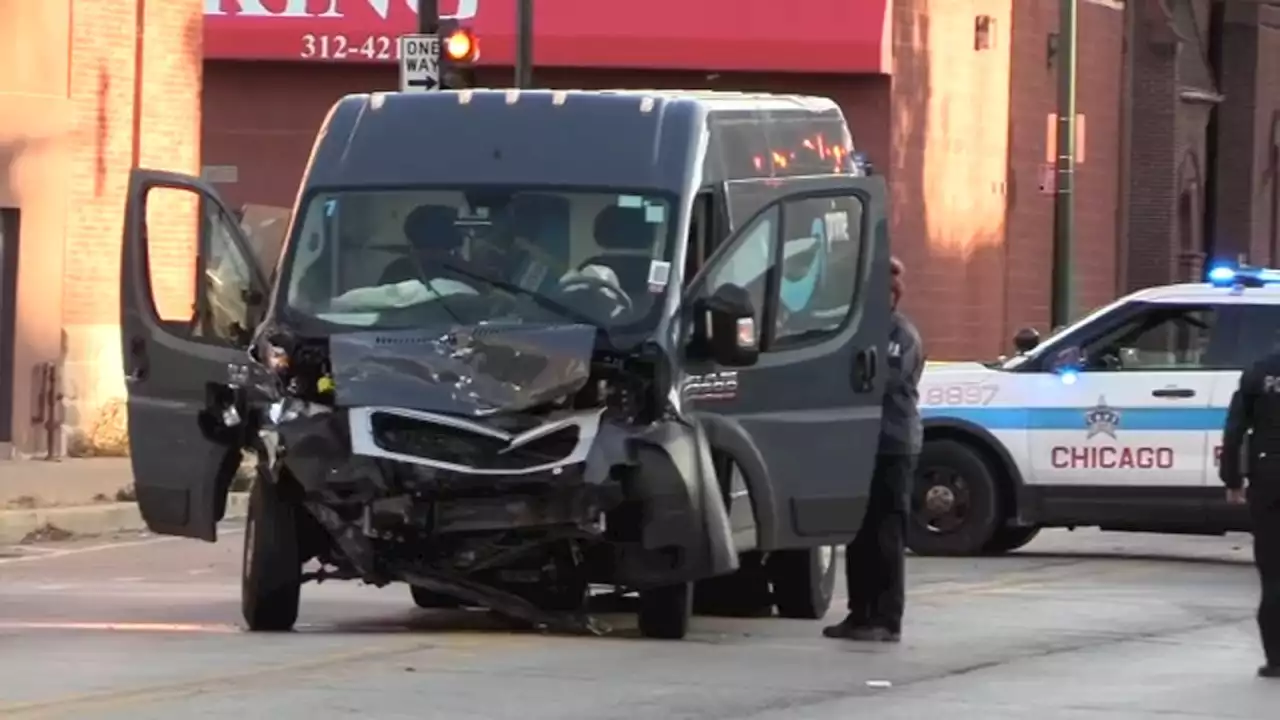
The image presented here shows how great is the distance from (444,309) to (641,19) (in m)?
18.8

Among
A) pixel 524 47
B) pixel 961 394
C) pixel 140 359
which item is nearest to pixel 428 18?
pixel 524 47

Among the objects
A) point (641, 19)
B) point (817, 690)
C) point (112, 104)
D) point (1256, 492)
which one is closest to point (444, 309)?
point (817, 690)

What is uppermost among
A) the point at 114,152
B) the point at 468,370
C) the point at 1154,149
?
the point at 1154,149

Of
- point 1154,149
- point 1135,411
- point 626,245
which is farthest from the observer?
point 1154,149

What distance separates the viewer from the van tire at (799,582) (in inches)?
577

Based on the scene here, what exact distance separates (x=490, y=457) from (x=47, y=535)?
9.26 meters

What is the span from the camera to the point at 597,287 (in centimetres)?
1280

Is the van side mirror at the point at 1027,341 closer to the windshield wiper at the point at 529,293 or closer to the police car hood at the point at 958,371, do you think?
the police car hood at the point at 958,371

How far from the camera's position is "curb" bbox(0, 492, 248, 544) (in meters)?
20.4

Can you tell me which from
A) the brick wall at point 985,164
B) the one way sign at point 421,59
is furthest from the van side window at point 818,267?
the brick wall at point 985,164

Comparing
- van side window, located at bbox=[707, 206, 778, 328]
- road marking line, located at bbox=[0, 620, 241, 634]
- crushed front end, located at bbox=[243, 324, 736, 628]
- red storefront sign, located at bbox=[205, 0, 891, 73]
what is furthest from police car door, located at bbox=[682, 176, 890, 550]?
red storefront sign, located at bbox=[205, 0, 891, 73]

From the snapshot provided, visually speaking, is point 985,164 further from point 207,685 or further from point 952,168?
point 207,685

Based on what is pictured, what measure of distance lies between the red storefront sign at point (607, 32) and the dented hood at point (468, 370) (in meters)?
19.0

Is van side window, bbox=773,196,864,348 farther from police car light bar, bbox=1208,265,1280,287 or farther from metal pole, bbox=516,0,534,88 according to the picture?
metal pole, bbox=516,0,534,88
